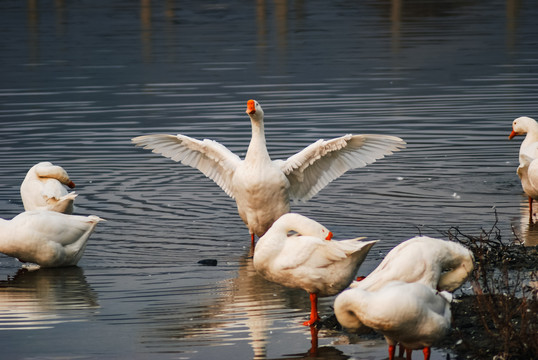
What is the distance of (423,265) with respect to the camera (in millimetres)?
8680

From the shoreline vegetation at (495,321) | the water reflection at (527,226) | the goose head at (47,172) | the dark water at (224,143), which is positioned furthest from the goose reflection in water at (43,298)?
the water reflection at (527,226)

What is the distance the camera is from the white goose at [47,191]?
12953 millimetres

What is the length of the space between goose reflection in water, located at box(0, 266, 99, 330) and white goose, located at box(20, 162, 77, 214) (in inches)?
38.8

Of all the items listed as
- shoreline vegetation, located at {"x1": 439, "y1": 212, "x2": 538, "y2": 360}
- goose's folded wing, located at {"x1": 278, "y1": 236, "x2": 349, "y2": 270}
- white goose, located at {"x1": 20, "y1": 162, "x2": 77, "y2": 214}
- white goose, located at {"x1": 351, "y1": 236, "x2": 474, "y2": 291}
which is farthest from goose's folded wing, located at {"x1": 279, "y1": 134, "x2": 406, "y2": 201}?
white goose, located at {"x1": 351, "y1": 236, "x2": 474, "y2": 291}

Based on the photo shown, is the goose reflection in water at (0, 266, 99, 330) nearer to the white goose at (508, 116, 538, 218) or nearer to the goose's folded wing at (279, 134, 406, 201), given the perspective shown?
the goose's folded wing at (279, 134, 406, 201)

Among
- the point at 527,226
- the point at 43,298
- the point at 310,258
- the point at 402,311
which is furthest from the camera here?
the point at 527,226

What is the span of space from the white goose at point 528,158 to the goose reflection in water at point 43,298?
566 cm

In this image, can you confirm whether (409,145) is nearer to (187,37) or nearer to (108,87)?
(108,87)

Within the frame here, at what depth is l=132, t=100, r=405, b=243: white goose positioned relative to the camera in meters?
13.0

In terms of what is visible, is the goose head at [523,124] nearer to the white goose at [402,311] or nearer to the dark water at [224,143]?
the dark water at [224,143]

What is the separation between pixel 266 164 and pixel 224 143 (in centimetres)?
638

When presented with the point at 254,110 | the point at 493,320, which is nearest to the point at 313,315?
the point at 493,320

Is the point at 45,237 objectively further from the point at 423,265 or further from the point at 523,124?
the point at 523,124

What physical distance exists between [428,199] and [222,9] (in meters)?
37.6
